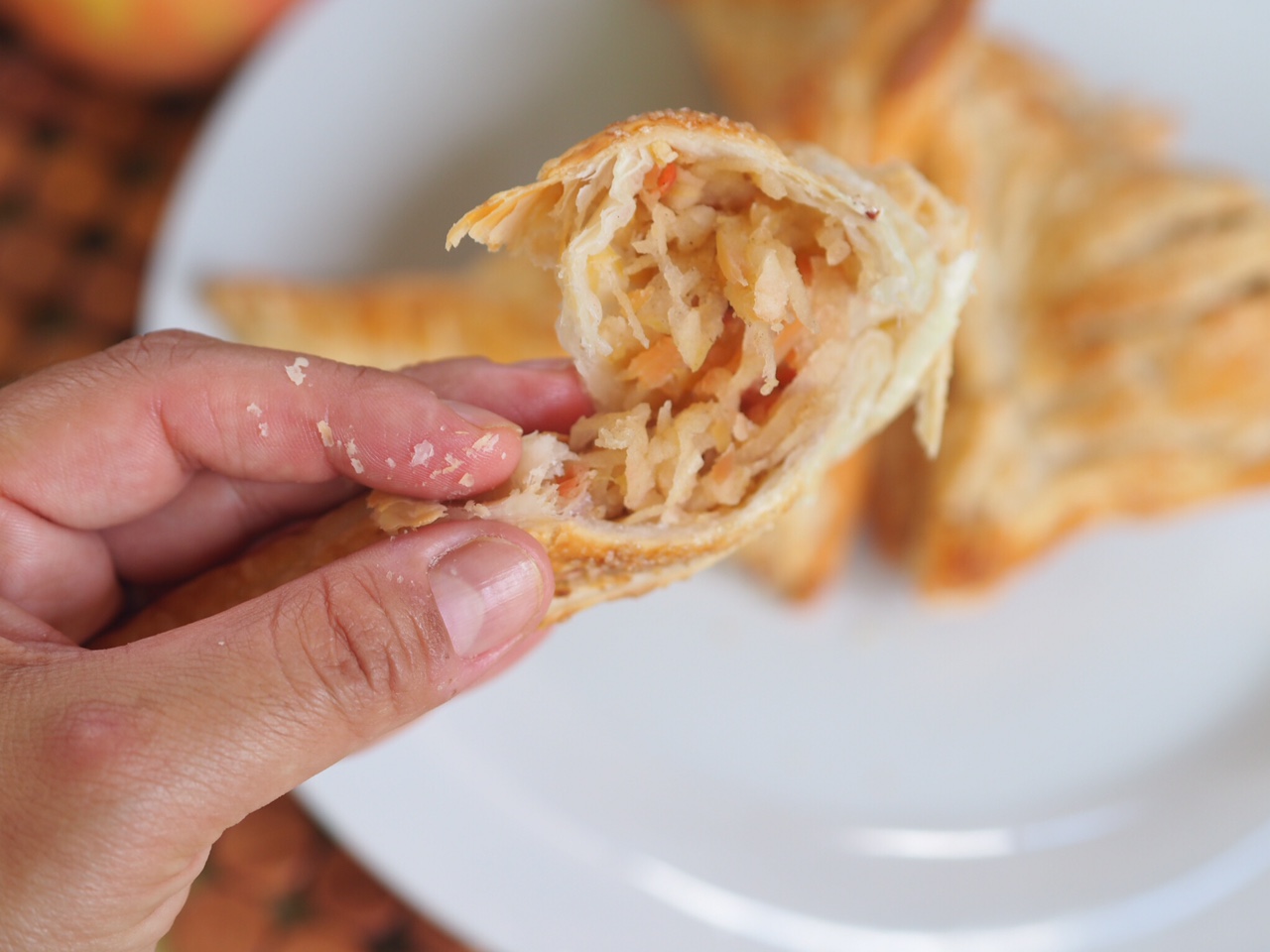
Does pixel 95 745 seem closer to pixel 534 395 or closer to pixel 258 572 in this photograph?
pixel 258 572

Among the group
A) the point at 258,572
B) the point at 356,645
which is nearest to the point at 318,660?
the point at 356,645

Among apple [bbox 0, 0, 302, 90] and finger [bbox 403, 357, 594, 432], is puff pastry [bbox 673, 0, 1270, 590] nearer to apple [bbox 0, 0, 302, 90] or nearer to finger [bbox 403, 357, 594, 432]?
finger [bbox 403, 357, 594, 432]

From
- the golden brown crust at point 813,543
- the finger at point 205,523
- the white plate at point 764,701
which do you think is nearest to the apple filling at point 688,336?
the finger at point 205,523

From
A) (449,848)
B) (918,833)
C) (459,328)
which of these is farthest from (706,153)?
(918,833)

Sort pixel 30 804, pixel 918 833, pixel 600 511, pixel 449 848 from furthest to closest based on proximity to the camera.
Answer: pixel 918 833 < pixel 449 848 < pixel 600 511 < pixel 30 804

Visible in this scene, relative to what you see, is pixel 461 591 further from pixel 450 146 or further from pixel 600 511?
pixel 450 146

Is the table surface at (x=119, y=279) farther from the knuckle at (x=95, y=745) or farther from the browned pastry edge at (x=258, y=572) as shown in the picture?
the knuckle at (x=95, y=745)

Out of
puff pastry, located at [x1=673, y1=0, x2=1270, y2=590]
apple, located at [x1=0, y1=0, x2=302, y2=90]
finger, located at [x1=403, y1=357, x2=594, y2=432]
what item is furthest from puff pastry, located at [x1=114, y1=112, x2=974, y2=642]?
apple, located at [x1=0, y1=0, x2=302, y2=90]
